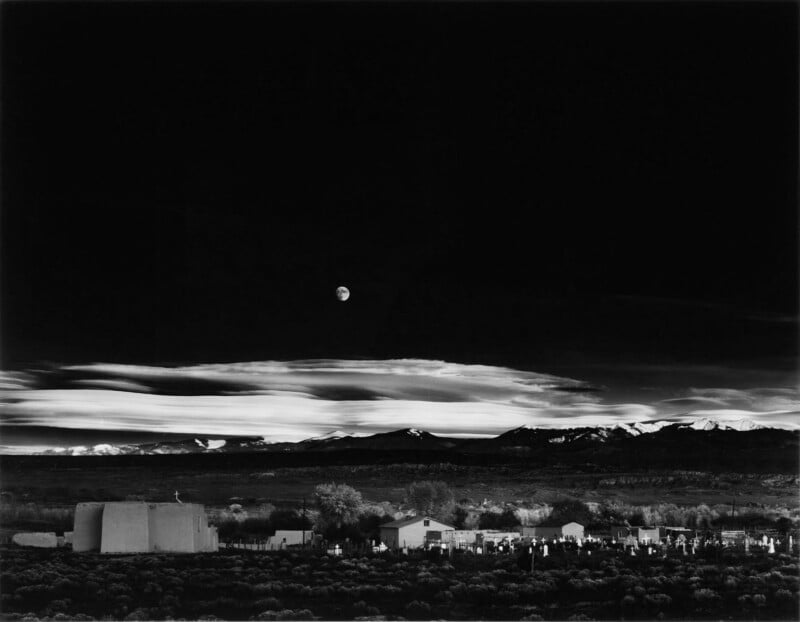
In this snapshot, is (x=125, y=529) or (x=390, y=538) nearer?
(x=125, y=529)

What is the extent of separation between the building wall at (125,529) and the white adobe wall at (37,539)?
0.40 metres

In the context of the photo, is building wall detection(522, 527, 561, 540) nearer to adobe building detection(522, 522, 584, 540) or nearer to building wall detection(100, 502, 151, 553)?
adobe building detection(522, 522, 584, 540)

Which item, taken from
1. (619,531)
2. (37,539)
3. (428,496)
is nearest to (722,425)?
(619,531)

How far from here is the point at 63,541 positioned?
10.6 meters

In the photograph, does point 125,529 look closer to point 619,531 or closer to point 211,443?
point 211,443

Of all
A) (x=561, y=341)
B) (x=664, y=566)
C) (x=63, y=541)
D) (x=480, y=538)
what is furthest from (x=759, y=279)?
(x=63, y=541)

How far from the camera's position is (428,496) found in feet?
35.5

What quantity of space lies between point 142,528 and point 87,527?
0.47 meters

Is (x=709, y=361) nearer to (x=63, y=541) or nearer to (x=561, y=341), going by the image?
(x=561, y=341)

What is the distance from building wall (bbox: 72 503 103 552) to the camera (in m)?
10.6

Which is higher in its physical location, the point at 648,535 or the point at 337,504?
the point at 337,504

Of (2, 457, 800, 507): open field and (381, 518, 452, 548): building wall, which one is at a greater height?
(2, 457, 800, 507): open field

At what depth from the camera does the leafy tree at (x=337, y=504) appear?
10.8 meters

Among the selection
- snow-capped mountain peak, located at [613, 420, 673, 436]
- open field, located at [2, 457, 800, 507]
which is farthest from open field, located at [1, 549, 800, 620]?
snow-capped mountain peak, located at [613, 420, 673, 436]
